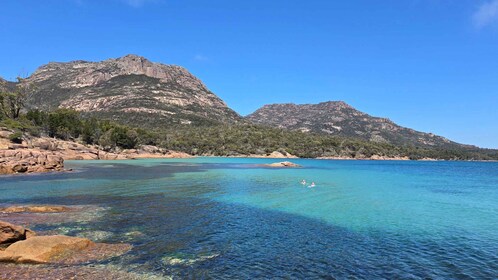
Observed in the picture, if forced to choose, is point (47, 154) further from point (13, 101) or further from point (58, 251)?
point (58, 251)

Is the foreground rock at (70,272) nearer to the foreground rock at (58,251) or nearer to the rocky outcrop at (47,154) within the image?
the foreground rock at (58,251)

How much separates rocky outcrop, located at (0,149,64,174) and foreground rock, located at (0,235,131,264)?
159 ft

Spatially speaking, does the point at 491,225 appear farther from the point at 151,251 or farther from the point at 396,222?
the point at 151,251

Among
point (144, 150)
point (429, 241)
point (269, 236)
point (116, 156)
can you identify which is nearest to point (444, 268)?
point (429, 241)

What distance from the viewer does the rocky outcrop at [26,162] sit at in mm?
53062

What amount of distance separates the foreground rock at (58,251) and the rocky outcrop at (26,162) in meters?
48.5

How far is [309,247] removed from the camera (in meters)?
16.1

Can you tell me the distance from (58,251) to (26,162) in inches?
2069

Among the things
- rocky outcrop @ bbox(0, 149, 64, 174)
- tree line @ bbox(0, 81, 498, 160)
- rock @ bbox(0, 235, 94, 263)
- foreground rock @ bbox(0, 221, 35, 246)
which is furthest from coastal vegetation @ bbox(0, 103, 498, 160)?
rock @ bbox(0, 235, 94, 263)

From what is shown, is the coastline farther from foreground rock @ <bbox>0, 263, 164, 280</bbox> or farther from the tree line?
foreground rock @ <bbox>0, 263, 164, 280</bbox>

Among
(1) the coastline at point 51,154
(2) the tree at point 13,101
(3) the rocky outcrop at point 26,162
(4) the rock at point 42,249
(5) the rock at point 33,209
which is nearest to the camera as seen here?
(4) the rock at point 42,249

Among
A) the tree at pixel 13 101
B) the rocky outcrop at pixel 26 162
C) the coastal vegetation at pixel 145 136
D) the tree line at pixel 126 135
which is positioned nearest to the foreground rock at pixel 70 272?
the rocky outcrop at pixel 26 162

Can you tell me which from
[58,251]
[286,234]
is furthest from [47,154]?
[286,234]

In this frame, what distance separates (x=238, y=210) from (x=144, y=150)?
403 feet
